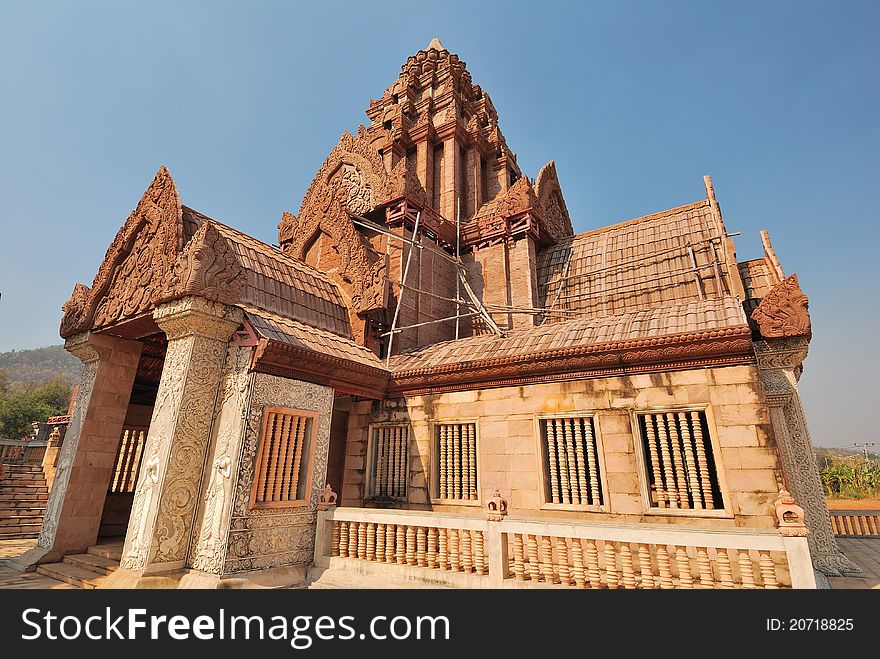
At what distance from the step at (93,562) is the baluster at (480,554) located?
6629 millimetres

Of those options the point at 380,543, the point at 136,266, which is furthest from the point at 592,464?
the point at 136,266

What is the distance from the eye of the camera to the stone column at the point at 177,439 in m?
7.44

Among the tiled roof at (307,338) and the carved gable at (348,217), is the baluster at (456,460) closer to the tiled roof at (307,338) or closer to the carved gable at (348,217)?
the tiled roof at (307,338)

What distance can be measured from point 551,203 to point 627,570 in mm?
16744

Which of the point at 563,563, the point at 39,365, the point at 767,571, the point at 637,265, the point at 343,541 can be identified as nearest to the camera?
the point at 767,571

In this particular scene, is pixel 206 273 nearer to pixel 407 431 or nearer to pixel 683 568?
pixel 407 431

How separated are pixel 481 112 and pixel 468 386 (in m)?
17.7

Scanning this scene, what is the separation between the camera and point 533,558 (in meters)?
6.71

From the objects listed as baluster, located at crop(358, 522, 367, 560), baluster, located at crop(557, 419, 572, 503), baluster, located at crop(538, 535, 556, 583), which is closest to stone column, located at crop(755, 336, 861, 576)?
baluster, located at crop(557, 419, 572, 503)

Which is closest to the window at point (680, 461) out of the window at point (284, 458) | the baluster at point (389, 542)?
the baluster at point (389, 542)
